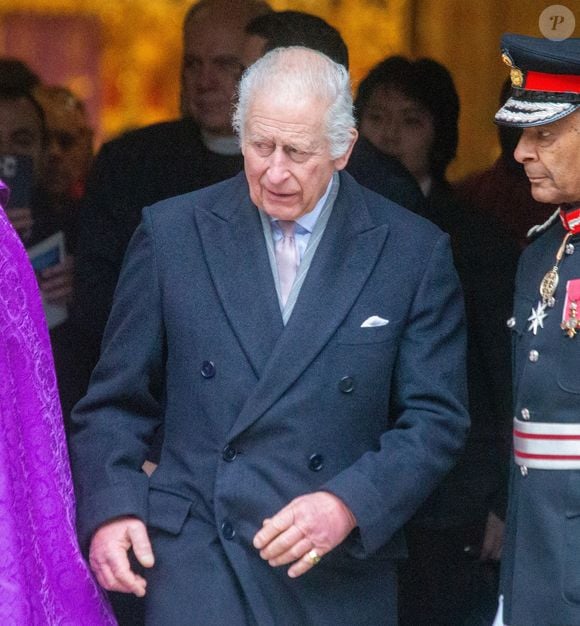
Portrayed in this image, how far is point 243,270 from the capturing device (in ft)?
13.3

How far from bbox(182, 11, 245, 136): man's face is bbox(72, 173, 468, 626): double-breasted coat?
48.2 inches

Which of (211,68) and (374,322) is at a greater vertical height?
(211,68)

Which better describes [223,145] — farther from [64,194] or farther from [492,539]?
[492,539]

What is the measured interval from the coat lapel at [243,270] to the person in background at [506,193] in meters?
1.37

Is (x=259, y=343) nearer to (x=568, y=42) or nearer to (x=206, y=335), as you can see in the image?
(x=206, y=335)

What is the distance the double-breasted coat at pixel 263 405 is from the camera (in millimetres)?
3939

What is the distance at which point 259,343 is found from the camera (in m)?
3.98

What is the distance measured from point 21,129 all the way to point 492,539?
1.88 metres

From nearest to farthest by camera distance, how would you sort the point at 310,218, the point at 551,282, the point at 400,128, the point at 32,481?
the point at 32,481
the point at 551,282
the point at 310,218
the point at 400,128

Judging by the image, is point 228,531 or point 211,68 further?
point 211,68

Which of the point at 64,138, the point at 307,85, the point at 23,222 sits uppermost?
the point at 307,85

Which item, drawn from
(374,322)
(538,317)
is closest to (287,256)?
(374,322)

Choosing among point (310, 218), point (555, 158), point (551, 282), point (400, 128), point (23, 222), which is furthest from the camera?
point (23, 222)

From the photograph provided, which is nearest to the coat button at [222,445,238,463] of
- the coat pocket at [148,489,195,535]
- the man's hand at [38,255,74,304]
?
the coat pocket at [148,489,195,535]
